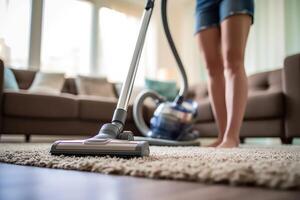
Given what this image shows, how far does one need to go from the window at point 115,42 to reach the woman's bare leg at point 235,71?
2.97m

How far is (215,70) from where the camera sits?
1.57 m

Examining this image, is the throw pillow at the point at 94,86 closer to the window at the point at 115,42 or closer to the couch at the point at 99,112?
the couch at the point at 99,112

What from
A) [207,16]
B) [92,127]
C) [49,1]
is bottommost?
[92,127]

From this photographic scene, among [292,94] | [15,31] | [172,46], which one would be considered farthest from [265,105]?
[15,31]

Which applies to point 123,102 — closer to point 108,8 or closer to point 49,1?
point 49,1

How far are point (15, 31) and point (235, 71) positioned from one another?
9.66 feet

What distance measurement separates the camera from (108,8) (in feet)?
14.8

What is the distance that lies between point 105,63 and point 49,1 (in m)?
0.99

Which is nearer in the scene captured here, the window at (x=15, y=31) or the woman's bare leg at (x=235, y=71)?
the woman's bare leg at (x=235, y=71)

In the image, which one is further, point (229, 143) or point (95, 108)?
point (95, 108)

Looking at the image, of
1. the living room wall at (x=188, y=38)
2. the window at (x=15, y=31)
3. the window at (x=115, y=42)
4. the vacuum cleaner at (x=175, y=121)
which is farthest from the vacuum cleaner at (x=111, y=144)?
the window at (x=115, y=42)

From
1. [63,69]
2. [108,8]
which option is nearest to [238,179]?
[63,69]

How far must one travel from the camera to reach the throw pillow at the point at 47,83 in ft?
9.86

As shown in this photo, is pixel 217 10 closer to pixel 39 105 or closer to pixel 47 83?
pixel 39 105
